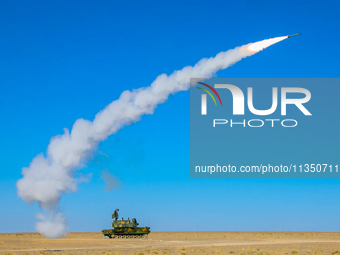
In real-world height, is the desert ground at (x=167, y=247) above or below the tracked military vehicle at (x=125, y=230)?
below

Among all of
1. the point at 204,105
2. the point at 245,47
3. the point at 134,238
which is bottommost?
the point at 134,238

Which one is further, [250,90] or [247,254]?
[250,90]

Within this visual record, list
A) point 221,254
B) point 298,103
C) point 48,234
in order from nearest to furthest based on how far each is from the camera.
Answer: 1. point 221,254
2. point 298,103
3. point 48,234

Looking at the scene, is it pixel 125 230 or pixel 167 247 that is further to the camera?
pixel 125 230

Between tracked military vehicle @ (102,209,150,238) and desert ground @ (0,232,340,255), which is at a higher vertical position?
tracked military vehicle @ (102,209,150,238)

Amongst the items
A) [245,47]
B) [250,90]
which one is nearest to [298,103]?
[250,90]

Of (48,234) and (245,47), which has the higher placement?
(245,47)

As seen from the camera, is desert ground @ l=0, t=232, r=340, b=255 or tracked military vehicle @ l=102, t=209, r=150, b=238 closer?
desert ground @ l=0, t=232, r=340, b=255

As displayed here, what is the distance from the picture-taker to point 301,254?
34.8 m

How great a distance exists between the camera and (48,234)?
56344 millimetres

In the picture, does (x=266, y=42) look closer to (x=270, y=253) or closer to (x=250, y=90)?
(x=250, y=90)

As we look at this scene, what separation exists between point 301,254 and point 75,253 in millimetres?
17696

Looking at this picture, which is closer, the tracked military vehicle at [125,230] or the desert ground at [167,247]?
the desert ground at [167,247]

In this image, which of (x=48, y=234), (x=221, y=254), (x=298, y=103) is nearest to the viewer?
(x=221, y=254)
